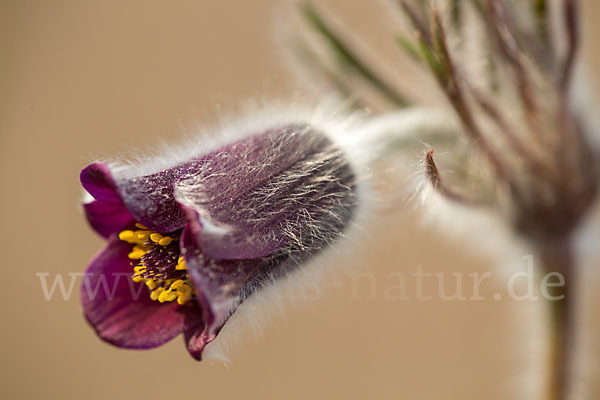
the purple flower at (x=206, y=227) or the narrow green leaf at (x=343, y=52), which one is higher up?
the narrow green leaf at (x=343, y=52)

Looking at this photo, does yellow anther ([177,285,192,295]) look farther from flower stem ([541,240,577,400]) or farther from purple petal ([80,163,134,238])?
flower stem ([541,240,577,400])

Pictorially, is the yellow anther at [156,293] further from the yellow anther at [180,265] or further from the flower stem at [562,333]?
the flower stem at [562,333]

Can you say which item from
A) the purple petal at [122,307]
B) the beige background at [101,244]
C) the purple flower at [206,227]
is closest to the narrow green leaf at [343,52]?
the purple flower at [206,227]

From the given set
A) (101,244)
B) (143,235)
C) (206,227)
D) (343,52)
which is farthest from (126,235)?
(101,244)

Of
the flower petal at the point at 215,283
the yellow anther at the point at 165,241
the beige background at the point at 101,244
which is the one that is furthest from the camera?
the beige background at the point at 101,244

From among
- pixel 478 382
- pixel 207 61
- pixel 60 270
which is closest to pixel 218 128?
pixel 478 382

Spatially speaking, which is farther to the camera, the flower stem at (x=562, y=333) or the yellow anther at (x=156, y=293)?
the flower stem at (x=562, y=333)

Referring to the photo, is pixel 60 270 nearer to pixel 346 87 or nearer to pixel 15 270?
pixel 15 270
